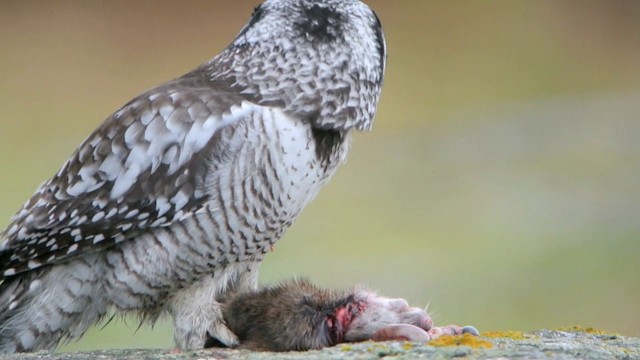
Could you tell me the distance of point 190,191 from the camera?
14.9ft

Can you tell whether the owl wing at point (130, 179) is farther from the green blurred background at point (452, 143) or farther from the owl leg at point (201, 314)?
the green blurred background at point (452, 143)

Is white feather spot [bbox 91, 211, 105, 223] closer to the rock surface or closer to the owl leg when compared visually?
the owl leg

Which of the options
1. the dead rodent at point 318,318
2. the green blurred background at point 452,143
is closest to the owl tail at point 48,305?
the dead rodent at point 318,318

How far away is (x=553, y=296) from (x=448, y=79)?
16.7 ft

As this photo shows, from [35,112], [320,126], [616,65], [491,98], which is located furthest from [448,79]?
[320,126]

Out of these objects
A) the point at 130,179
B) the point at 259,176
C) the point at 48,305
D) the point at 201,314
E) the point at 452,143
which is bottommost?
the point at 48,305

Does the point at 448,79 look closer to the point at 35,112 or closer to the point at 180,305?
the point at 35,112

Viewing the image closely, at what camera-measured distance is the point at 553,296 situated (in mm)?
10094

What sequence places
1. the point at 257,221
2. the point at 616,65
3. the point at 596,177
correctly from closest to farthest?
the point at 257,221 → the point at 596,177 → the point at 616,65

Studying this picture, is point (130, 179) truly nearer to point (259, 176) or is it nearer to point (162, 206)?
point (162, 206)

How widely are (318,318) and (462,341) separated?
55cm

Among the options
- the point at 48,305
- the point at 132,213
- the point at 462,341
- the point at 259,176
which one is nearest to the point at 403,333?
the point at 462,341

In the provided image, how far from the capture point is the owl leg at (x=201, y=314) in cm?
454

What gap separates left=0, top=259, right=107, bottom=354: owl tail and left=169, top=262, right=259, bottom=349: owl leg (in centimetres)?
26
